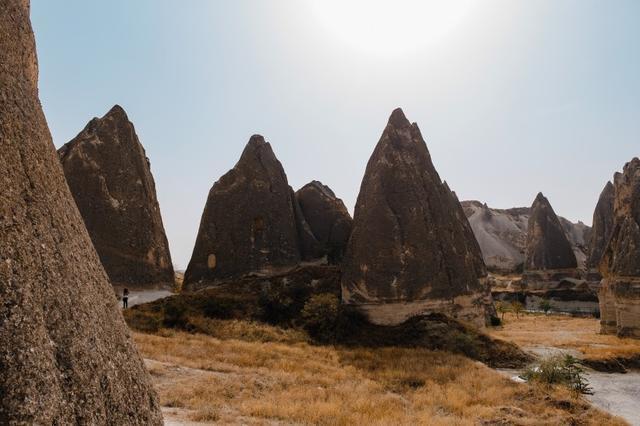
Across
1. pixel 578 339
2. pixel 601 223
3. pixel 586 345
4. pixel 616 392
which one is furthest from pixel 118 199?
pixel 601 223

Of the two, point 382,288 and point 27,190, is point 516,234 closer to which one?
point 382,288

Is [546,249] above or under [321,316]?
above

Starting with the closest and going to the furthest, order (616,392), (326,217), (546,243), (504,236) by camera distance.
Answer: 1. (616,392)
2. (326,217)
3. (546,243)
4. (504,236)

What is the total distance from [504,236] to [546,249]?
26.5 m

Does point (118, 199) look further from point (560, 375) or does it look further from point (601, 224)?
point (601, 224)

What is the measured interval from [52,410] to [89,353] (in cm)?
88

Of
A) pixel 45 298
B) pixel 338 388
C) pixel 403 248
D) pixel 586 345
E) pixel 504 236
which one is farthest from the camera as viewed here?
pixel 504 236

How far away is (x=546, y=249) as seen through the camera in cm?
4809

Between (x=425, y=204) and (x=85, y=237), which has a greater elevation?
(x=425, y=204)

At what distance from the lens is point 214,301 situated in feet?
71.6

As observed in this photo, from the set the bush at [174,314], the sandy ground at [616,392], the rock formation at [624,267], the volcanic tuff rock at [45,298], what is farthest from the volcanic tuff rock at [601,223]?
the volcanic tuff rock at [45,298]

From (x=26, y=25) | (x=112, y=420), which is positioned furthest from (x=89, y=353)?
(x=26, y=25)

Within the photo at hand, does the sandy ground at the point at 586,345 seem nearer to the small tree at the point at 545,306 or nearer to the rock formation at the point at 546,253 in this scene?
the small tree at the point at 545,306

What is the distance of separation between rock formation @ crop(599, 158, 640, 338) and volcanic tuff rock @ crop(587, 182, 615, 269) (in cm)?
2202
